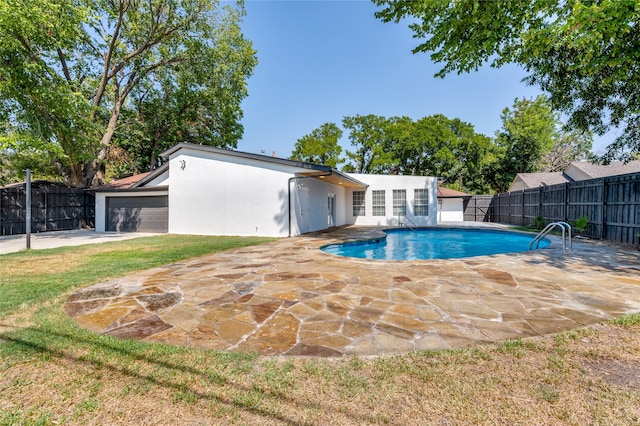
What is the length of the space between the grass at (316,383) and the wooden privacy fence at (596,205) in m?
8.27

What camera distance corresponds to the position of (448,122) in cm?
2850

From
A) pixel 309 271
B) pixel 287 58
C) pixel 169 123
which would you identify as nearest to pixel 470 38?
pixel 309 271

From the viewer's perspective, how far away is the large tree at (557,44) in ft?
15.9

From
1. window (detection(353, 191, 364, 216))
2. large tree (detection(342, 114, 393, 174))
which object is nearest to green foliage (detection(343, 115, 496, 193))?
large tree (detection(342, 114, 393, 174))

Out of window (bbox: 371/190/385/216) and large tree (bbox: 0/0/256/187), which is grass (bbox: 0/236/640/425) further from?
window (bbox: 371/190/385/216)

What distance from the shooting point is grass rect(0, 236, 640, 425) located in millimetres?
1688

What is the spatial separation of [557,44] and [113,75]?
64.6 ft

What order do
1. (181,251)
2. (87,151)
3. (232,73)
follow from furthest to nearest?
1. (232,73)
2. (87,151)
3. (181,251)

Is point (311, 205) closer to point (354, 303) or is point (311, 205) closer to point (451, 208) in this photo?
point (354, 303)

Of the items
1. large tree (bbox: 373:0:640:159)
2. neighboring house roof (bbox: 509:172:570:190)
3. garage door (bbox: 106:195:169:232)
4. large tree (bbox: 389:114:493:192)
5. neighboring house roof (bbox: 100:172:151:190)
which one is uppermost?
large tree (bbox: 389:114:493:192)

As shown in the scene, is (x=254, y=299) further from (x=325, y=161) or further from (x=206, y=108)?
(x=325, y=161)

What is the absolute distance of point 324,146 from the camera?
31.8m

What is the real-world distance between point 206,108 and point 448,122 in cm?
2328

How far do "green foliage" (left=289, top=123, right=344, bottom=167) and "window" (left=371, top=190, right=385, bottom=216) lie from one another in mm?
14344
